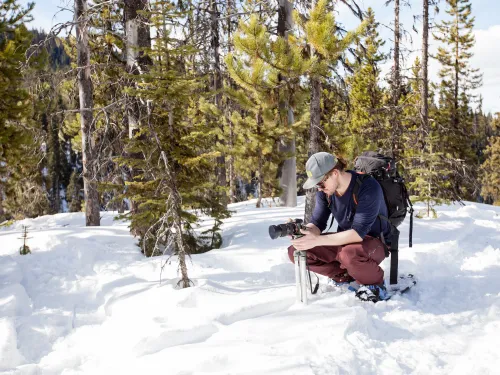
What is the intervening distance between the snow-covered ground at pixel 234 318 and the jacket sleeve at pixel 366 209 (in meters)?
0.75

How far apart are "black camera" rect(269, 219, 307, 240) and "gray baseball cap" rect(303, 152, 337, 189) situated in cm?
42

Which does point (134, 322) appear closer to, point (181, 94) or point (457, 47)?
point (181, 94)

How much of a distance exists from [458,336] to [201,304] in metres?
2.31

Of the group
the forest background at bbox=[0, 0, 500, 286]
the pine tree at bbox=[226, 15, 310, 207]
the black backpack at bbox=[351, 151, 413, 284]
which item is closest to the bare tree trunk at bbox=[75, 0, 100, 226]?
the forest background at bbox=[0, 0, 500, 286]

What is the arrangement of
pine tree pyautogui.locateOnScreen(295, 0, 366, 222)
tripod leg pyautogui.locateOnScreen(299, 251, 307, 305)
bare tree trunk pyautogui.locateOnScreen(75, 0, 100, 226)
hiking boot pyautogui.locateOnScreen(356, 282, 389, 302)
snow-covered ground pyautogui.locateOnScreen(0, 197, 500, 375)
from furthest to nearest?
bare tree trunk pyautogui.locateOnScreen(75, 0, 100, 226) → pine tree pyautogui.locateOnScreen(295, 0, 366, 222) → hiking boot pyautogui.locateOnScreen(356, 282, 389, 302) → tripod leg pyautogui.locateOnScreen(299, 251, 307, 305) → snow-covered ground pyautogui.locateOnScreen(0, 197, 500, 375)

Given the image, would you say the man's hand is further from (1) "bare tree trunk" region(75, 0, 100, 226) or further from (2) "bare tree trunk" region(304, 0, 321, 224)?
(1) "bare tree trunk" region(75, 0, 100, 226)

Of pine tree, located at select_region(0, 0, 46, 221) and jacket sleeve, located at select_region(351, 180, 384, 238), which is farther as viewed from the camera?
pine tree, located at select_region(0, 0, 46, 221)

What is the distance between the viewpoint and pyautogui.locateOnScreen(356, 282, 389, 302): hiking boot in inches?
142

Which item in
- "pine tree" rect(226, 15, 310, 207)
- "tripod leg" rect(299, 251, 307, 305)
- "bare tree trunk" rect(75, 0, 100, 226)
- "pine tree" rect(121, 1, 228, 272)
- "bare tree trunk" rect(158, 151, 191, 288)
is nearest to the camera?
"tripod leg" rect(299, 251, 307, 305)

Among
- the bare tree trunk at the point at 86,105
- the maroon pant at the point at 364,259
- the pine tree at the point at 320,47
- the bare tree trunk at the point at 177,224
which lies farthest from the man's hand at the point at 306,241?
the bare tree trunk at the point at 86,105

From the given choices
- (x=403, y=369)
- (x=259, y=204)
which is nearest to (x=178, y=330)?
(x=403, y=369)

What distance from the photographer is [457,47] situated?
101 feet

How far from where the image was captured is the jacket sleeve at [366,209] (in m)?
3.41

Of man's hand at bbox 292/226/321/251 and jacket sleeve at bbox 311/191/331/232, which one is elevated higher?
jacket sleeve at bbox 311/191/331/232
